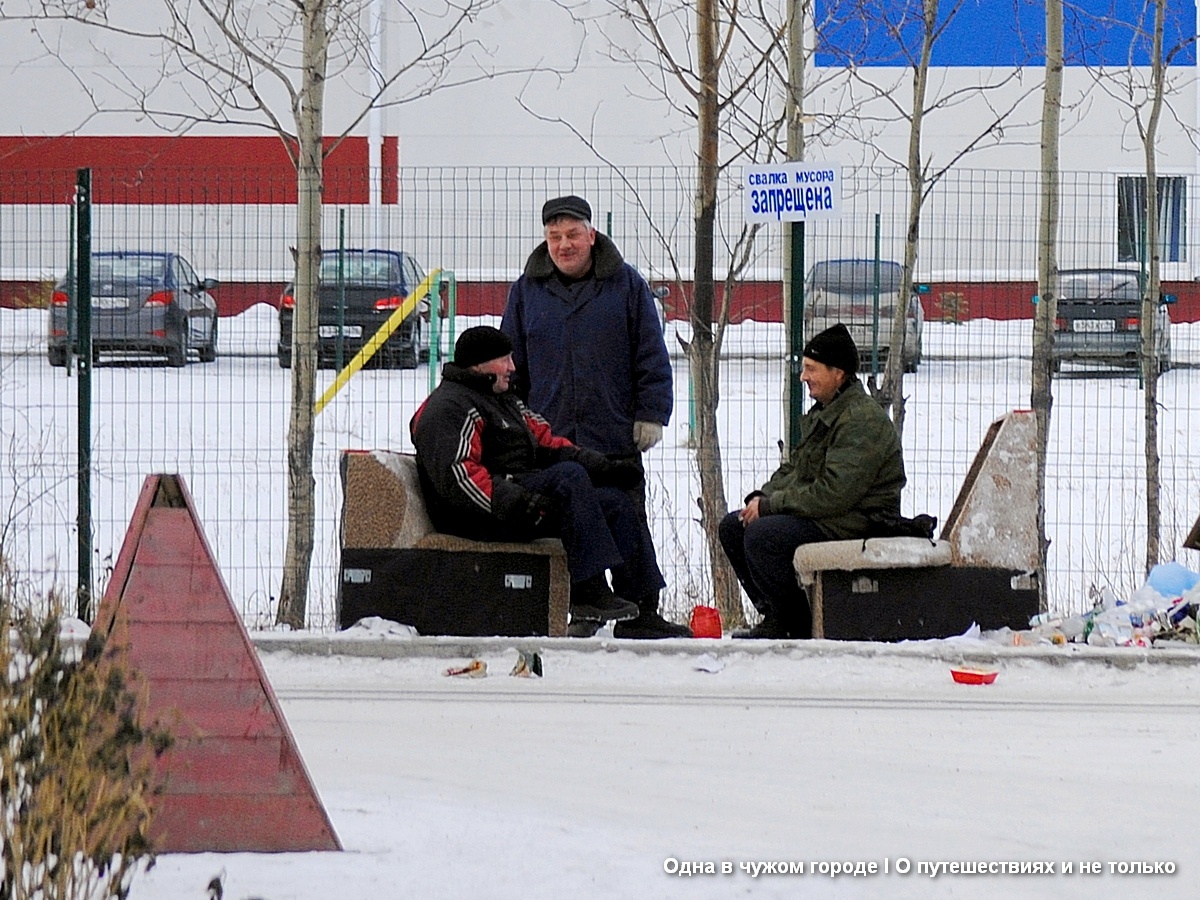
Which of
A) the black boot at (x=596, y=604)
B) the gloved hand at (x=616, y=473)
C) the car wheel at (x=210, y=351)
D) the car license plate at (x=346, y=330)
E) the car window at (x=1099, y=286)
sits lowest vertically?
the black boot at (x=596, y=604)

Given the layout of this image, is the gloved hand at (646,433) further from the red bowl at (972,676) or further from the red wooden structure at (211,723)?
the red wooden structure at (211,723)

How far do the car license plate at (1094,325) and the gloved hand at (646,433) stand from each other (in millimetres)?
5119

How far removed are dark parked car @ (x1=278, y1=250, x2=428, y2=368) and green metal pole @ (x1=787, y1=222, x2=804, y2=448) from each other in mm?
4603

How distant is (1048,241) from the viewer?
7.96m

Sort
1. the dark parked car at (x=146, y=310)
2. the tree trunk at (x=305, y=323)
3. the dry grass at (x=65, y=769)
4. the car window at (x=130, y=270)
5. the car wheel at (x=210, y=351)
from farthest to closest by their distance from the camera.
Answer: the car wheel at (x=210, y=351), the car window at (x=130, y=270), the dark parked car at (x=146, y=310), the tree trunk at (x=305, y=323), the dry grass at (x=65, y=769)

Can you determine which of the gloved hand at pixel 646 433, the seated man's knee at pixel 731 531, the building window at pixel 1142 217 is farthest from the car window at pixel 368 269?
the seated man's knee at pixel 731 531

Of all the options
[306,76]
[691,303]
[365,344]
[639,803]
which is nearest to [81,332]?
[306,76]

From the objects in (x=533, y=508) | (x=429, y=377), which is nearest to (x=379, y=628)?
(x=533, y=508)

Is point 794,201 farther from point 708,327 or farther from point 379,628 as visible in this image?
point 379,628

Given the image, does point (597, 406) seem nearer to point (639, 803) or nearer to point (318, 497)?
point (639, 803)

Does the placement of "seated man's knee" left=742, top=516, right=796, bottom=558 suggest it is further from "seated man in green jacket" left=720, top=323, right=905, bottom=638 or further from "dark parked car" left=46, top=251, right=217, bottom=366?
"dark parked car" left=46, top=251, right=217, bottom=366

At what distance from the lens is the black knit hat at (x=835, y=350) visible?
22.3 feet

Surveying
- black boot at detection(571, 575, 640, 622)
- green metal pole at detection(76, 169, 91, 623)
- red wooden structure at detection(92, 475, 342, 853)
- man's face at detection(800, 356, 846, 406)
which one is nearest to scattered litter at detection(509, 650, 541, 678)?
black boot at detection(571, 575, 640, 622)

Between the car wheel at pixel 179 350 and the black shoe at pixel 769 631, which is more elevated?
the car wheel at pixel 179 350
